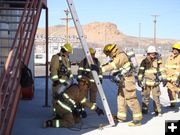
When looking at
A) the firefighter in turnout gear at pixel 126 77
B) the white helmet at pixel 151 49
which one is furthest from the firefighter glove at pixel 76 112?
the white helmet at pixel 151 49

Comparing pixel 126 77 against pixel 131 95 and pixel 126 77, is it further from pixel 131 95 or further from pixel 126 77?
pixel 131 95

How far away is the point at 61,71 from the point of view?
8.97 m

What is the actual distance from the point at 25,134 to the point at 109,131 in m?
1.80

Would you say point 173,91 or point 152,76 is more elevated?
point 152,76

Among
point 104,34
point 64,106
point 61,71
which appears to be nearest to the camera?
point 64,106

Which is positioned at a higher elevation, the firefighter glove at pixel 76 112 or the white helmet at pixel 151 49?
the white helmet at pixel 151 49

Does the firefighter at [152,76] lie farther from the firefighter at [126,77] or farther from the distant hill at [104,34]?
the distant hill at [104,34]

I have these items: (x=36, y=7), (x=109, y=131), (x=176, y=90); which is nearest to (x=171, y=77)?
(x=176, y=90)

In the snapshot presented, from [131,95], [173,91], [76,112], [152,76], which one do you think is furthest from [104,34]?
[131,95]

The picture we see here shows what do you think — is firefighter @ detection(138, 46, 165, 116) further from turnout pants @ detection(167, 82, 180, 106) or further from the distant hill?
the distant hill

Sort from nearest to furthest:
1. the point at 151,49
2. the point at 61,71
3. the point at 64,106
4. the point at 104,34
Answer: the point at 64,106, the point at 61,71, the point at 151,49, the point at 104,34

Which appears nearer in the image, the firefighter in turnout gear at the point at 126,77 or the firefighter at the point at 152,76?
the firefighter in turnout gear at the point at 126,77

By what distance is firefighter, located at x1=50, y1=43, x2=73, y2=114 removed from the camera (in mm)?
8688

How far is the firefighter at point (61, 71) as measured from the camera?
8688 mm
